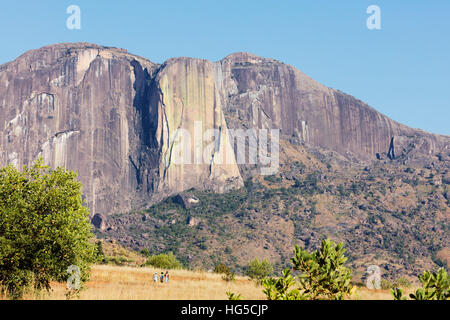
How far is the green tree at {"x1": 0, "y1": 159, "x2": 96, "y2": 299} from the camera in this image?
24859 mm

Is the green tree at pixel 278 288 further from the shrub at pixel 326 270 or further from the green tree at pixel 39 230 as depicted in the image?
the green tree at pixel 39 230

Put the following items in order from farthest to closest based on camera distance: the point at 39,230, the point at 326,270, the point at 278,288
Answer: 1. the point at 39,230
2. the point at 326,270
3. the point at 278,288

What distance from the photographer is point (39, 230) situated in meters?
25.8

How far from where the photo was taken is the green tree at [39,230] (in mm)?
24859

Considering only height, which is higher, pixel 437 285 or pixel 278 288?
pixel 437 285

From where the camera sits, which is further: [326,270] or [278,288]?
[326,270]
